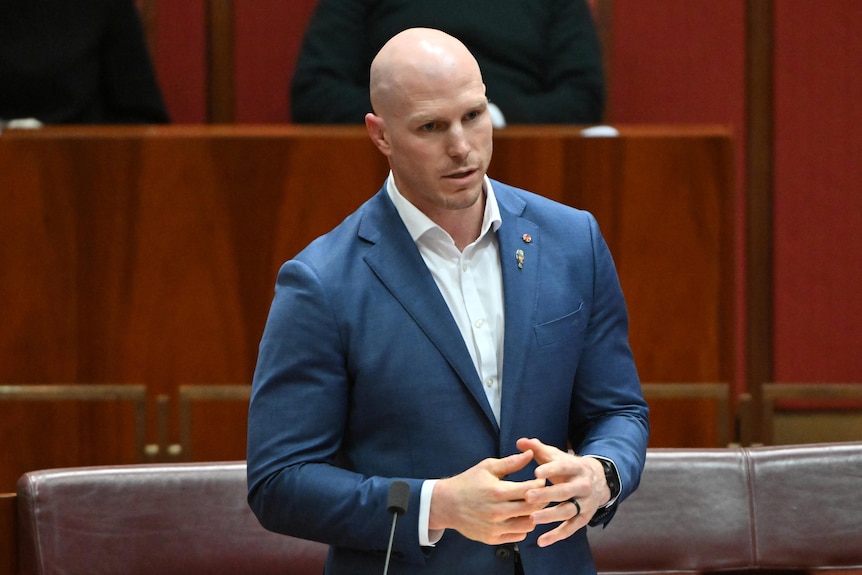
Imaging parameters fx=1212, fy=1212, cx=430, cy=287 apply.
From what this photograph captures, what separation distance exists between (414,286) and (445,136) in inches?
4.5

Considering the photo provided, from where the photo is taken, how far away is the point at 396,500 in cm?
84

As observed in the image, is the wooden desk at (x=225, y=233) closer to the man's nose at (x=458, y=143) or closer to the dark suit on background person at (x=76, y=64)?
the dark suit on background person at (x=76, y=64)

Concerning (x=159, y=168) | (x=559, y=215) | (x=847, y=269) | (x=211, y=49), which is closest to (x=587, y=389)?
(x=559, y=215)

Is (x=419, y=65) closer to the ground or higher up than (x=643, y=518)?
higher up

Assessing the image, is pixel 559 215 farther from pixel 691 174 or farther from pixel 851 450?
pixel 691 174

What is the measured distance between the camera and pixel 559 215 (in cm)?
98

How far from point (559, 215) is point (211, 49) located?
1316 millimetres

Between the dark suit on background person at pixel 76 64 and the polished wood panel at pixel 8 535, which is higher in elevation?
the dark suit on background person at pixel 76 64

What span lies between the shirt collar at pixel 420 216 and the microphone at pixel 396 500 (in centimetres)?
20

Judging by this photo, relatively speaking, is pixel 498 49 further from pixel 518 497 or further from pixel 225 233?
pixel 518 497

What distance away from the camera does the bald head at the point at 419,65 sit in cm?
90

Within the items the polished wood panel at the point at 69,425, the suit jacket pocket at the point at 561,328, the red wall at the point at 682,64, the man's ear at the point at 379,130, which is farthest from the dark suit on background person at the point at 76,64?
the suit jacket pocket at the point at 561,328

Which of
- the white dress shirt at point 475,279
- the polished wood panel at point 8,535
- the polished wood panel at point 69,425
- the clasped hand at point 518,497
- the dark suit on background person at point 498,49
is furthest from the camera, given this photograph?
the dark suit on background person at point 498,49

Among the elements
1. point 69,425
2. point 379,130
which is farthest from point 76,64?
point 379,130
